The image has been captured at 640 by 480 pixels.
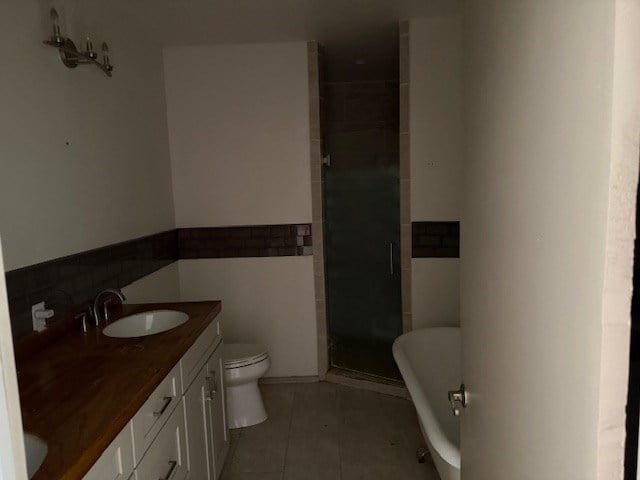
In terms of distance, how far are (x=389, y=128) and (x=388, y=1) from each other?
0.97 m

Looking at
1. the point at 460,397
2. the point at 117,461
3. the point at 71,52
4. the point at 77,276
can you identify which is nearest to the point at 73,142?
the point at 71,52

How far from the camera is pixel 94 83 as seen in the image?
2293mm

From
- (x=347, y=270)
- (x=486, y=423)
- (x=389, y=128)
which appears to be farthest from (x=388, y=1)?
(x=486, y=423)

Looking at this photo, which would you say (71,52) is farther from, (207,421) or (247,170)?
(207,421)

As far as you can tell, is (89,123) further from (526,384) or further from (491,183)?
(526,384)

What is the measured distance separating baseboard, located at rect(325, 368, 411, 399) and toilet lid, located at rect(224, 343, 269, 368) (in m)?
0.80

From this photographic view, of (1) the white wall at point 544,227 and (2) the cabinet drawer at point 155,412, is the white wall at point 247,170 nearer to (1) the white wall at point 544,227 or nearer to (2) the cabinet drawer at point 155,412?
(2) the cabinet drawer at point 155,412

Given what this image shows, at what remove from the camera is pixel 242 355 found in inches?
110

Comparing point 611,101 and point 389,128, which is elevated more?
point 389,128

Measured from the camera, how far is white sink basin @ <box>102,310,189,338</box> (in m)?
2.13

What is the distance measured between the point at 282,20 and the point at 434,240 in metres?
1.67

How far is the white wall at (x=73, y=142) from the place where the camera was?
1723mm

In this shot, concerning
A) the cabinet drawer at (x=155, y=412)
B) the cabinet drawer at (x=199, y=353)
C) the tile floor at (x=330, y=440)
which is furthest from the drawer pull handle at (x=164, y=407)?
the tile floor at (x=330, y=440)

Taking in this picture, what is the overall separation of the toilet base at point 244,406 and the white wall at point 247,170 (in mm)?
601
